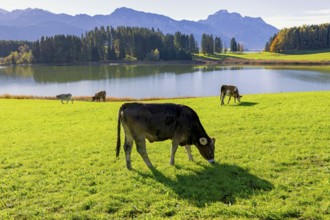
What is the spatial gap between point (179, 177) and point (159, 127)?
1.87m

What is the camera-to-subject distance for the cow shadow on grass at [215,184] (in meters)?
8.67

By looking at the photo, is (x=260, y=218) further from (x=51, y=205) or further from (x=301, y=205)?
(x=51, y=205)

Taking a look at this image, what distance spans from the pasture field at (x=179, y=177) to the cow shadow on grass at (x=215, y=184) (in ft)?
0.09

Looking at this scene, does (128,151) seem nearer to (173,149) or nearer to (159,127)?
(159,127)

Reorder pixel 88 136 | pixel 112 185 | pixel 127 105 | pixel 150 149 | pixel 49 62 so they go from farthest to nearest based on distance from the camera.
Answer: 1. pixel 49 62
2. pixel 88 136
3. pixel 150 149
4. pixel 127 105
5. pixel 112 185

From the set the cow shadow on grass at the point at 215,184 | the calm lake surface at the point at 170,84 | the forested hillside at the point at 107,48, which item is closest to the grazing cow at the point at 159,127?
the cow shadow on grass at the point at 215,184

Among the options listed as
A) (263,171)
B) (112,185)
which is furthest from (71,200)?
(263,171)

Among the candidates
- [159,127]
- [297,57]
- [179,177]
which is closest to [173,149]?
[159,127]

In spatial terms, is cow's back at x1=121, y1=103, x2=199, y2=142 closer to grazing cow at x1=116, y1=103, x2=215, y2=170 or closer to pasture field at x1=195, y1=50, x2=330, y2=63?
grazing cow at x1=116, y1=103, x2=215, y2=170

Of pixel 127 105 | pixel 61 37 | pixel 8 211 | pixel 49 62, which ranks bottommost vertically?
pixel 8 211

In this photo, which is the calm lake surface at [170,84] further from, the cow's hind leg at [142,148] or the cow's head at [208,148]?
the cow's hind leg at [142,148]

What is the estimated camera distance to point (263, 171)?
1034cm

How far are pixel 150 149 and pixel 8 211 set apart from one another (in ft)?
20.8

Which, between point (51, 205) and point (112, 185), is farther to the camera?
point (112, 185)
